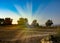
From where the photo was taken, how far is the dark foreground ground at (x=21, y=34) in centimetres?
1655

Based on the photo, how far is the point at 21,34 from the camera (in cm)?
1898

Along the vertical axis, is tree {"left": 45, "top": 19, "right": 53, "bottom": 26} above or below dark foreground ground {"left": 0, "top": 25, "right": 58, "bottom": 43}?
above

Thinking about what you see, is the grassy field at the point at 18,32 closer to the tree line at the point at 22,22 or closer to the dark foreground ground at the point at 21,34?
the dark foreground ground at the point at 21,34

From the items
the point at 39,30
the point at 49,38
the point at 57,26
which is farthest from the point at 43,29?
the point at 49,38

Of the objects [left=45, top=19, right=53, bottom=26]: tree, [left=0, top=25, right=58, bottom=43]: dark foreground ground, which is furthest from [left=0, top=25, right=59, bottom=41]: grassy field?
[left=45, top=19, right=53, bottom=26]: tree

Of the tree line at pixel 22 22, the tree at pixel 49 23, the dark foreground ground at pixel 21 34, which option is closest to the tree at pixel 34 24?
the tree line at pixel 22 22

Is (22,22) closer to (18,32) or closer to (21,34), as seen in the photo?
(21,34)

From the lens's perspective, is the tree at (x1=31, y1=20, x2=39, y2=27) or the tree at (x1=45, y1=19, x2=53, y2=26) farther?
the tree at (x1=31, y1=20, x2=39, y2=27)

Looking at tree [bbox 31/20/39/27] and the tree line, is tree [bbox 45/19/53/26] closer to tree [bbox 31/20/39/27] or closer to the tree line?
the tree line

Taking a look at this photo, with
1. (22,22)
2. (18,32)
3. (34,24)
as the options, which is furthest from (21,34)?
(34,24)

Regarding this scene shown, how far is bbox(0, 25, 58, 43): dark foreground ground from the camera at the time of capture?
16547mm

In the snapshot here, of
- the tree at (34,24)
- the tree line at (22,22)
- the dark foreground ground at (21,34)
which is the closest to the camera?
the dark foreground ground at (21,34)

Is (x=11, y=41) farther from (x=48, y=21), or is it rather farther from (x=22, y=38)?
(x=48, y=21)

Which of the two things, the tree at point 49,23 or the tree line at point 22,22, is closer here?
the tree at point 49,23
